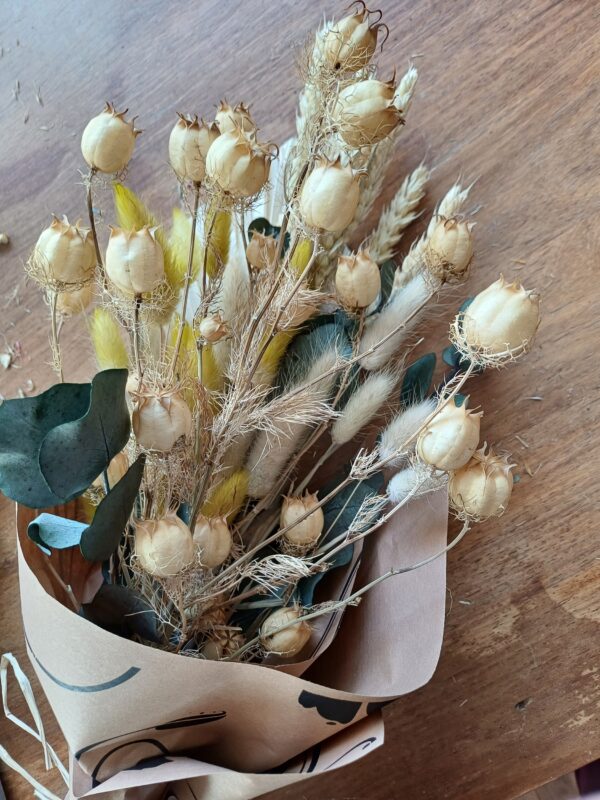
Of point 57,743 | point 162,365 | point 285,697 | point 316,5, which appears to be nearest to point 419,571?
point 285,697

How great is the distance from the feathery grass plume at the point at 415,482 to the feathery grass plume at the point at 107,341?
20 cm

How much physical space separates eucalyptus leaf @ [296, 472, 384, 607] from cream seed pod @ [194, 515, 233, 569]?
90 mm

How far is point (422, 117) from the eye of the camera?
24.9 inches

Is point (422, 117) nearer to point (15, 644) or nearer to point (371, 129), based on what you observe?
point (371, 129)

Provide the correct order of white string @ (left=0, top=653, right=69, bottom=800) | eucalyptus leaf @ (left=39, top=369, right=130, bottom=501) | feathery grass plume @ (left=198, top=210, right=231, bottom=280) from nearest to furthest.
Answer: eucalyptus leaf @ (left=39, top=369, right=130, bottom=501)
feathery grass plume @ (left=198, top=210, right=231, bottom=280)
white string @ (left=0, top=653, right=69, bottom=800)

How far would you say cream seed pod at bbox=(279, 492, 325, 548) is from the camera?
45 cm

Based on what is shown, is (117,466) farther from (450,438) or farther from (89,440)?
(450,438)

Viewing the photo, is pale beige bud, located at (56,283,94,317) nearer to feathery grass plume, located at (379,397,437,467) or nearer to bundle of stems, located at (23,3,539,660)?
bundle of stems, located at (23,3,539,660)

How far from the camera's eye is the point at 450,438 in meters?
0.39

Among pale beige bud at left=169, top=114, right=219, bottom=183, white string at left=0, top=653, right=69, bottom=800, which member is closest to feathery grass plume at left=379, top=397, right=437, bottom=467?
pale beige bud at left=169, top=114, right=219, bottom=183

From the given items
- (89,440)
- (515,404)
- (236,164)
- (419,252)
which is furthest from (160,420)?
(515,404)

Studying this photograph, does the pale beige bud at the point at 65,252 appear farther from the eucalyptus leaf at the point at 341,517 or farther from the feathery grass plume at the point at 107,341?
the eucalyptus leaf at the point at 341,517

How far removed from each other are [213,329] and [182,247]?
0.11 m

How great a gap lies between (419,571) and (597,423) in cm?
23
